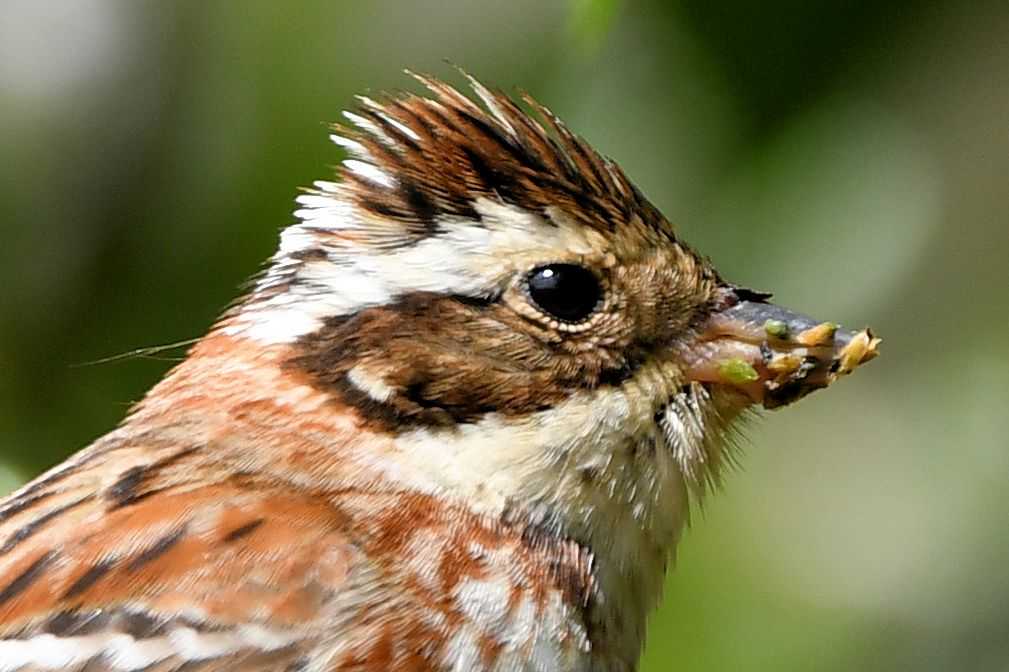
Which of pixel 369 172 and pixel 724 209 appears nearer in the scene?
pixel 369 172

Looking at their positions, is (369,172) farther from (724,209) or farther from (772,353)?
(724,209)

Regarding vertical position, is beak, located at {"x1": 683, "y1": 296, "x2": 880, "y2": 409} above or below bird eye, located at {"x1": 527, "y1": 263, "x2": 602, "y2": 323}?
above

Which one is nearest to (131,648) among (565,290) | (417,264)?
(417,264)

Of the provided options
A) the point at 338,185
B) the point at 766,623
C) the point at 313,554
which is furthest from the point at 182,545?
the point at 766,623

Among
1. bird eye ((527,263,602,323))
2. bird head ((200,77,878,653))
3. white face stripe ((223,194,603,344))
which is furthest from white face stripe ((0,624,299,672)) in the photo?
bird eye ((527,263,602,323))

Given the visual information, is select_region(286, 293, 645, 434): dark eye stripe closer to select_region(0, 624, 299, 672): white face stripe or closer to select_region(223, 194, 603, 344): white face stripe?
select_region(223, 194, 603, 344): white face stripe

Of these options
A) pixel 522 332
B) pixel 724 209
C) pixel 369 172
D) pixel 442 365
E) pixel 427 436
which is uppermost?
pixel 724 209
